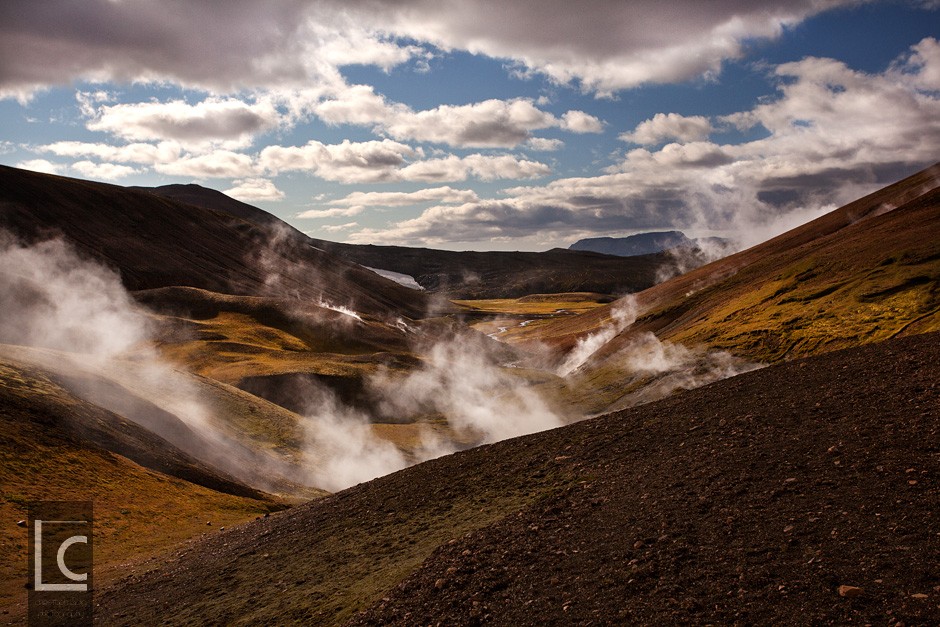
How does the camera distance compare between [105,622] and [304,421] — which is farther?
[304,421]

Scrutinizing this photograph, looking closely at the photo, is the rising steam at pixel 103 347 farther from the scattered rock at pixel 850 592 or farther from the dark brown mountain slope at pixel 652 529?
the scattered rock at pixel 850 592

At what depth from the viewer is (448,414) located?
91375 mm

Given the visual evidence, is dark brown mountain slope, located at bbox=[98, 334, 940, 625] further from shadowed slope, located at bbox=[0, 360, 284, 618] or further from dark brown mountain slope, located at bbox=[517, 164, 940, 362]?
dark brown mountain slope, located at bbox=[517, 164, 940, 362]

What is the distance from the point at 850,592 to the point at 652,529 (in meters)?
4.96

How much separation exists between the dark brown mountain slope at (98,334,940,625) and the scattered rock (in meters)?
0.03

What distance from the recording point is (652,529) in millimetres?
15617

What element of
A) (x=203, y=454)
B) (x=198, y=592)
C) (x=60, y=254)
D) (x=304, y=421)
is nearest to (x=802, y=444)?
(x=198, y=592)

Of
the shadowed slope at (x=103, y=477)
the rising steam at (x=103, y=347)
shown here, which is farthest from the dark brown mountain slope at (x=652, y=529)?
the rising steam at (x=103, y=347)

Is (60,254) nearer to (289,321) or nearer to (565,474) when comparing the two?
(289,321)

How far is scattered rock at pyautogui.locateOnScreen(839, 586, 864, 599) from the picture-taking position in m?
11.2

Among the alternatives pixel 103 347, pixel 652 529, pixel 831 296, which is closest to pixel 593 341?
pixel 831 296

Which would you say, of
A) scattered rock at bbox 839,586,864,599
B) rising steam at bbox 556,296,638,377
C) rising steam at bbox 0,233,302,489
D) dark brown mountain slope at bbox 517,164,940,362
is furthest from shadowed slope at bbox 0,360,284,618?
rising steam at bbox 556,296,638,377

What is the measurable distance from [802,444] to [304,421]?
6360 centimetres

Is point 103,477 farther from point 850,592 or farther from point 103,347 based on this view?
point 103,347
